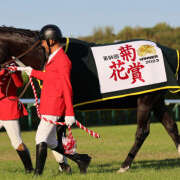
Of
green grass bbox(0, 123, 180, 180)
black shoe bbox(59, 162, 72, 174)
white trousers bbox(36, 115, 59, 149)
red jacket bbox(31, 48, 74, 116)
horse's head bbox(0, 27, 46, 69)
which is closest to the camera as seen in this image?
red jacket bbox(31, 48, 74, 116)

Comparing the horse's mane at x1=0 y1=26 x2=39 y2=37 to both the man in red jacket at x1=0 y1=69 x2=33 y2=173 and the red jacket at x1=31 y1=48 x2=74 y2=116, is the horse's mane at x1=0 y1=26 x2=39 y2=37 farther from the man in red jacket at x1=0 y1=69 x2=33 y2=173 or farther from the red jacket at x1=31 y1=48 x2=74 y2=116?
the red jacket at x1=31 y1=48 x2=74 y2=116

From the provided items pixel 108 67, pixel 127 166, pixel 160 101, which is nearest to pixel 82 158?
pixel 127 166

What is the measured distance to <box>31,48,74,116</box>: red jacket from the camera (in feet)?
19.3

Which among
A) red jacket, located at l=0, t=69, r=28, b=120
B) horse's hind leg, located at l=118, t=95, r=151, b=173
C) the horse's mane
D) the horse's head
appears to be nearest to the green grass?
A: horse's hind leg, located at l=118, t=95, r=151, b=173

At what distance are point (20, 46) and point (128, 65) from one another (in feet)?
5.67

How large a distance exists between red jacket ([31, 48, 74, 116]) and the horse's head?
2.18 feet

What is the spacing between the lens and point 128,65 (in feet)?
23.9

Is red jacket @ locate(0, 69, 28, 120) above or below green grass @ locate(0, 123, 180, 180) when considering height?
above

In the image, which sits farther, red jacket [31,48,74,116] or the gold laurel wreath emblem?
the gold laurel wreath emblem

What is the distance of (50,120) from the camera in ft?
19.6

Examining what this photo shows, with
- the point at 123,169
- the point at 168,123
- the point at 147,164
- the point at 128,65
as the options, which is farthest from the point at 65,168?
the point at 168,123

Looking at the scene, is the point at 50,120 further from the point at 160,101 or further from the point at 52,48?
the point at 160,101

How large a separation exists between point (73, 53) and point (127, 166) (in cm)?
195

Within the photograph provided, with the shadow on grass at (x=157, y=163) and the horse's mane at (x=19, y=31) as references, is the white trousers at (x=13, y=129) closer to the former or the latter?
the horse's mane at (x=19, y=31)
